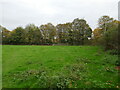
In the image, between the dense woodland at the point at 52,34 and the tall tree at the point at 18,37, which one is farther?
the tall tree at the point at 18,37

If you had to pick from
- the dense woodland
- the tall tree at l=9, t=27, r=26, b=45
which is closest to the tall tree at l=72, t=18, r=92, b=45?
the dense woodland

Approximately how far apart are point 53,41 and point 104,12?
17.9 meters

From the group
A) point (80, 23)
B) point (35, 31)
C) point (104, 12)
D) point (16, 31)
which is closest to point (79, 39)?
point (80, 23)

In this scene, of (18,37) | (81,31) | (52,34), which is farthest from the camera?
(52,34)

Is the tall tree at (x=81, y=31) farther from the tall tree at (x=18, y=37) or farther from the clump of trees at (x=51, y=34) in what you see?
the tall tree at (x=18, y=37)

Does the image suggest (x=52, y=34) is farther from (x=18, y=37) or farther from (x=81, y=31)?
(x=18, y=37)

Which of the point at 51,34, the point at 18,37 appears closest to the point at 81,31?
the point at 51,34

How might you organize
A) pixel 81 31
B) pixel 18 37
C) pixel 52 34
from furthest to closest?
pixel 52 34, pixel 18 37, pixel 81 31

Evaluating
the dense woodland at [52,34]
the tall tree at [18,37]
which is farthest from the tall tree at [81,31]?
the tall tree at [18,37]

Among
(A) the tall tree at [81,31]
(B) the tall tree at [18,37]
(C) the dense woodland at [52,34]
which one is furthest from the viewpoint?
(B) the tall tree at [18,37]

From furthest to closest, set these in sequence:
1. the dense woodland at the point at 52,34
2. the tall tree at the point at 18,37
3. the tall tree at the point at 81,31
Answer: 1. the tall tree at the point at 18,37
2. the dense woodland at the point at 52,34
3. the tall tree at the point at 81,31

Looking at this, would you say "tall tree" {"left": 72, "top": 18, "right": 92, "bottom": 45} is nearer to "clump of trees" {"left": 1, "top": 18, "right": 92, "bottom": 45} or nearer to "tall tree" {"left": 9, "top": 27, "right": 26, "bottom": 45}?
"clump of trees" {"left": 1, "top": 18, "right": 92, "bottom": 45}

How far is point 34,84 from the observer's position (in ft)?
10.8

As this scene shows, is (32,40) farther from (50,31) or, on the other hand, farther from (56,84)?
(56,84)
